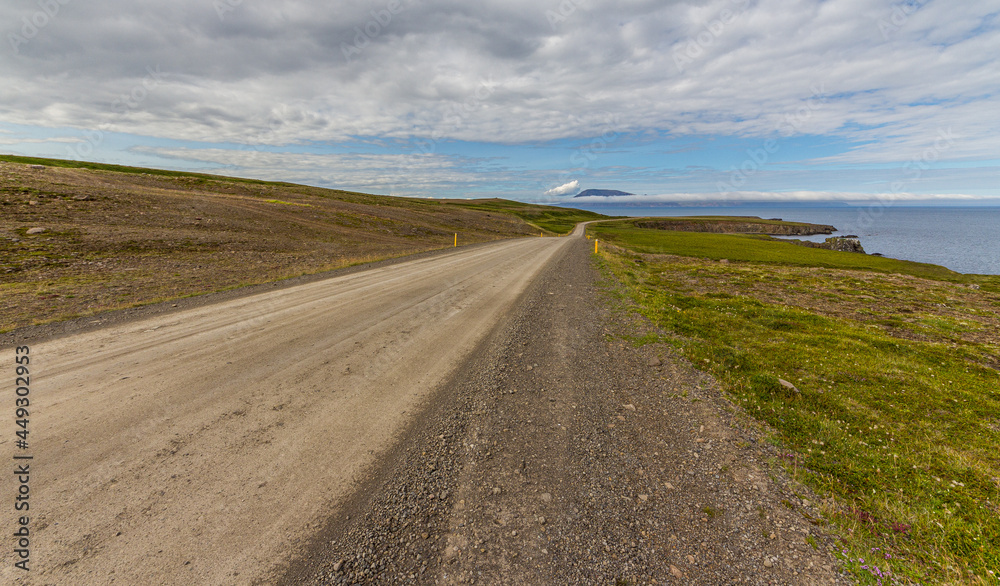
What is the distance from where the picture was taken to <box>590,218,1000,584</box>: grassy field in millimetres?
3934

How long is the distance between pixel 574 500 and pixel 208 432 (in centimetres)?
551

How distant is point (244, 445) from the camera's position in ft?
17.4

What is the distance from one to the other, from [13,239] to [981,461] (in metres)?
37.1

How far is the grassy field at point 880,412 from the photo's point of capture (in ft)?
12.9

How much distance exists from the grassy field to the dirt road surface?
19.9 feet

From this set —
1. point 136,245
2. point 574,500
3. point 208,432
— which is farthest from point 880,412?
point 136,245

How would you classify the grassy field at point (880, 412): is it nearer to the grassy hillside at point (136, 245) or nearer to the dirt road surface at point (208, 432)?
the dirt road surface at point (208, 432)

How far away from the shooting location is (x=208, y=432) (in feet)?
18.2

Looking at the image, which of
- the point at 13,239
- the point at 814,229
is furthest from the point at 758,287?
the point at 814,229

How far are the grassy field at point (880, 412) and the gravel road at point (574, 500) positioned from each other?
21.8 inches

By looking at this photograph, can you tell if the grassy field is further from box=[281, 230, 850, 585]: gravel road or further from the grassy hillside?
the grassy hillside

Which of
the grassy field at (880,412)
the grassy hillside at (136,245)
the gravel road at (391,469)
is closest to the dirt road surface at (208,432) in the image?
the gravel road at (391,469)

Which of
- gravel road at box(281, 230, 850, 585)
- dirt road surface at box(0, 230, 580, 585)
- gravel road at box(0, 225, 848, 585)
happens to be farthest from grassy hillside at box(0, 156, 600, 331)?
gravel road at box(281, 230, 850, 585)

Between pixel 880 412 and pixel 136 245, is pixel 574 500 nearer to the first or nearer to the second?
pixel 880 412
